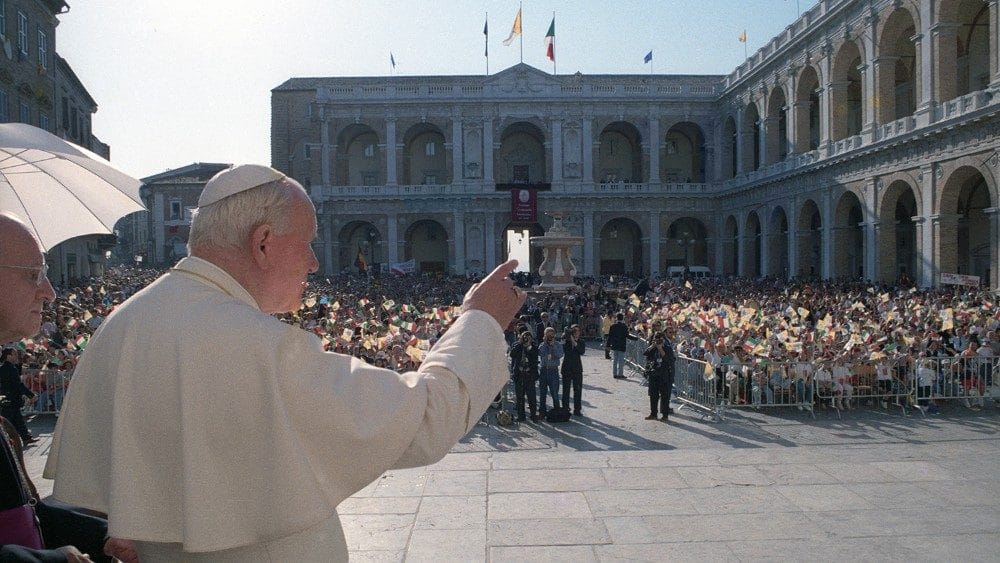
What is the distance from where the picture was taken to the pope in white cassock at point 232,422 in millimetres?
1711

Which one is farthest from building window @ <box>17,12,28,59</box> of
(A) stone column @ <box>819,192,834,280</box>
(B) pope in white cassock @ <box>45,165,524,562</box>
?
(A) stone column @ <box>819,192,834,280</box>

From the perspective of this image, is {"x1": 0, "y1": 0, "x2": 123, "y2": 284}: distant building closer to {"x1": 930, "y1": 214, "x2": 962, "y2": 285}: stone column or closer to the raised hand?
the raised hand

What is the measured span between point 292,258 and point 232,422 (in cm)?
50

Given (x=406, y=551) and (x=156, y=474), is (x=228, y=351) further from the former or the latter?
(x=406, y=551)

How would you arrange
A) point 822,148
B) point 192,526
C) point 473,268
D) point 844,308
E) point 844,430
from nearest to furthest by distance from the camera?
1. point 192,526
2. point 844,430
3. point 844,308
4. point 822,148
5. point 473,268

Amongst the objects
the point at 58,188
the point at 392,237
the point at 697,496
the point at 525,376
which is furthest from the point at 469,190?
the point at 58,188

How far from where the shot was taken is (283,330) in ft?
5.75

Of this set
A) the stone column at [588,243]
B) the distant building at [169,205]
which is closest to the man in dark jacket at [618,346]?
the stone column at [588,243]

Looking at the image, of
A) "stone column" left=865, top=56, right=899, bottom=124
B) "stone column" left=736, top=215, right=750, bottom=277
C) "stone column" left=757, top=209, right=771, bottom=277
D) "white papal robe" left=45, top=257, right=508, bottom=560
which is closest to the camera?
"white papal robe" left=45, top=257, right=508, bottom=560

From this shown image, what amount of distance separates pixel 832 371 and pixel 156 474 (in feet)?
43.0

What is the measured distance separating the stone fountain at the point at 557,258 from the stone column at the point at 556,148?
2311cm

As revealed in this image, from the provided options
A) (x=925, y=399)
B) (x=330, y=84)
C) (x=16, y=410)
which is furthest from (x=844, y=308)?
(x=330, y=84)

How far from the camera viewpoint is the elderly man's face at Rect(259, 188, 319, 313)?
2.00 m

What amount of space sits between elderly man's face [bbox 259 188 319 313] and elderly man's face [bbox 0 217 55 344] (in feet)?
3.27
